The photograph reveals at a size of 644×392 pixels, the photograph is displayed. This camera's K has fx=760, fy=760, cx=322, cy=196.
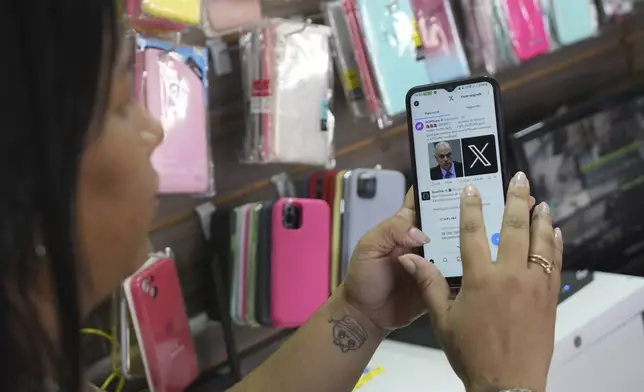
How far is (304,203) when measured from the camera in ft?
4.04

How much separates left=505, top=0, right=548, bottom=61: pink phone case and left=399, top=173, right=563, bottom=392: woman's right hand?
3.05ft

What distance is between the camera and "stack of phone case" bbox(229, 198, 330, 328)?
1.22 meters

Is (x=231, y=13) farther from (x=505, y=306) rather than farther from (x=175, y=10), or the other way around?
(x=505, y=306)

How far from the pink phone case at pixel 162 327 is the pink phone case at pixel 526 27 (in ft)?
2.78

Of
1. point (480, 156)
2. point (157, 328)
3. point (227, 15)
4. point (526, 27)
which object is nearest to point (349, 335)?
point (480, 156)

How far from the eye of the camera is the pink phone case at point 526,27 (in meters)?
1.54

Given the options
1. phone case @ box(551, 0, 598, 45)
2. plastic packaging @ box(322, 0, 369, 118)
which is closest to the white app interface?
plastic packaging @ box(322, 0, 369, 118)

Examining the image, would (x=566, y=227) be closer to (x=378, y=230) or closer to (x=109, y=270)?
(x=378, y=230)

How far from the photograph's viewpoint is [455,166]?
85 centimetres

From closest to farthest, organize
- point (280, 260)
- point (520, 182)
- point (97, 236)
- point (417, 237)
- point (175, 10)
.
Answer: point (97, 236) < point (520, 182) < point (417, 237) < point (175, 10) < point (280, 260)

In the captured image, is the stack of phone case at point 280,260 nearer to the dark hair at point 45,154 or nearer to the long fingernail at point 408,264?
the long fingernail at point 408,264

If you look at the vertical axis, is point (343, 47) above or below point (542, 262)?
above

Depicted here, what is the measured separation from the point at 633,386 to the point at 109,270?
1.07m

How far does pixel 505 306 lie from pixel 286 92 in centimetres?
69
